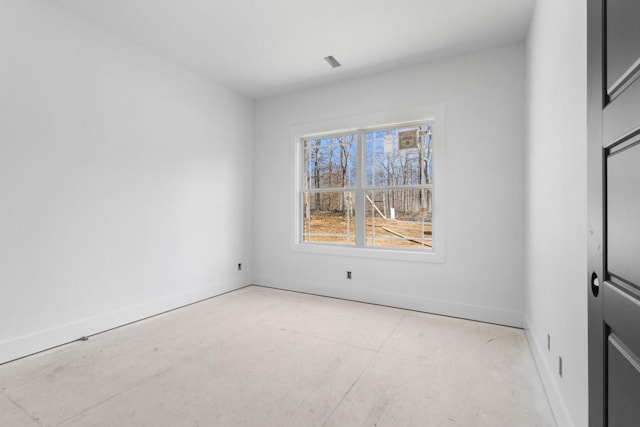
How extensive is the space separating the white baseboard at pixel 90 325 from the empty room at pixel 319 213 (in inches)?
0.7

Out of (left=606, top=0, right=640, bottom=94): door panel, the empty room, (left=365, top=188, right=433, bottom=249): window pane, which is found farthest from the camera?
(left=365, top=188, right=433, bottom=249): window pane

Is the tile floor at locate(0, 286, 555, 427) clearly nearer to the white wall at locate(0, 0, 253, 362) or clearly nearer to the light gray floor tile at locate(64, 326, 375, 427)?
the light gray floor tile at locate(64, 326, 375, 427)

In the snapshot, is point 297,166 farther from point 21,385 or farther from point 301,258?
point 21,385

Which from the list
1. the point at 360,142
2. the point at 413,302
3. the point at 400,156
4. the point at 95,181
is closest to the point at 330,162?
the point at 360,142

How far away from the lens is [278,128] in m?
4.70

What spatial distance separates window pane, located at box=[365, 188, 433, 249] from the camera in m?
3.77

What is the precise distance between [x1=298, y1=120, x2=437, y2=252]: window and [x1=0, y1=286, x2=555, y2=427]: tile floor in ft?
3.86

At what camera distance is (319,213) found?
4574mm

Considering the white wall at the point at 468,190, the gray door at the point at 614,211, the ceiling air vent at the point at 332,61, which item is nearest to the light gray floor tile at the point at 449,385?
the white wall at the point at 468,190

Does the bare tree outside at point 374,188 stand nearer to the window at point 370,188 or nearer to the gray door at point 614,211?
the window at point 370,188

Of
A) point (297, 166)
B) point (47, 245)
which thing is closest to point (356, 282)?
point (297, 166)

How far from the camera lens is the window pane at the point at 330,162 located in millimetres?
4301

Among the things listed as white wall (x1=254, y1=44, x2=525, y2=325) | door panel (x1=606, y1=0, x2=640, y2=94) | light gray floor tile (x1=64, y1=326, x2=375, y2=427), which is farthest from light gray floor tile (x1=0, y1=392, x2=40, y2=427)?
white wall (x1=254, y1=44, x2=525, y2=325)

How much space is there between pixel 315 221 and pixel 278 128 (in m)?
1.56
